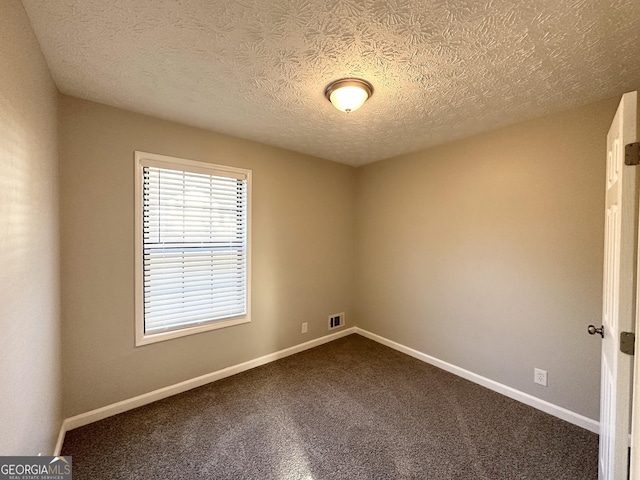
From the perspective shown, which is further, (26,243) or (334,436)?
(334,436)

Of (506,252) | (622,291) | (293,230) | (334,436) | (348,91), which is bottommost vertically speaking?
(334,436)

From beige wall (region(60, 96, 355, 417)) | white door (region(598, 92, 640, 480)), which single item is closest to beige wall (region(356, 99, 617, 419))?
white door (region(598, 92, 640, 480))

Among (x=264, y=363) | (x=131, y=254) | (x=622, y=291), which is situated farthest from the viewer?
(x=264, y=363)

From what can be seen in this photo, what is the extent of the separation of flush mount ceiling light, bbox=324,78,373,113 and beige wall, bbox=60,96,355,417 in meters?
1.32

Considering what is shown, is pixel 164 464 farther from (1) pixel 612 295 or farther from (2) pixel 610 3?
(2) pixel 610 3

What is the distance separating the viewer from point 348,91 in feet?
5.49

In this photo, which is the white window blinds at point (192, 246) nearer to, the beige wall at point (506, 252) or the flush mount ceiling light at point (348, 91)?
the flush mount ceiling light at point (348, 91)

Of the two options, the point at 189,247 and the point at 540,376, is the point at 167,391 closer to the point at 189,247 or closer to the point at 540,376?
the point at 189,247

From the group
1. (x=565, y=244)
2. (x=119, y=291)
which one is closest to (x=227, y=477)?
(x=119, y=291)

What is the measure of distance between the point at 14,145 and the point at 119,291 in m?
1.32

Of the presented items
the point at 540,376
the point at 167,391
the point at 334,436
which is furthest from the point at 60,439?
the point at 540,376

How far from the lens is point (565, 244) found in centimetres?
205

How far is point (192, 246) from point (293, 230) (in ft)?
3.68

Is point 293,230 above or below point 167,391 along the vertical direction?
above
